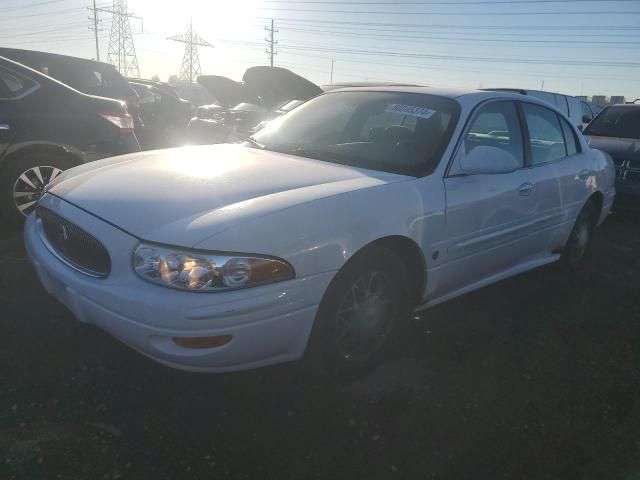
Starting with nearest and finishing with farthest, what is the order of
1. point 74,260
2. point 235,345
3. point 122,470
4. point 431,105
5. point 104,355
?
1. point 122,470
2. point 235,345
3. point 74,260
4. point 104,355
5. point 431,105

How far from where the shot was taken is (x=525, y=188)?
11.3 feet

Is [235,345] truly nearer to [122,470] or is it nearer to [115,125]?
[122,470]

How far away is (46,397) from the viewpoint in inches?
92.9

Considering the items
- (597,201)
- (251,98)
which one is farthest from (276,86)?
(597,201)

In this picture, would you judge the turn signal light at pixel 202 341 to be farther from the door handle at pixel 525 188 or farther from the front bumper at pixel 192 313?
the door handle at pixel 525 188

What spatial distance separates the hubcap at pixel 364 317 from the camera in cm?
257

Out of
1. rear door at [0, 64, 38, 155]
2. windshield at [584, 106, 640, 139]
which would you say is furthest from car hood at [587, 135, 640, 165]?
rear door at [0, 64, 38, 155]

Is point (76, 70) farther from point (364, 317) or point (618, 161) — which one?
point (618, 161)

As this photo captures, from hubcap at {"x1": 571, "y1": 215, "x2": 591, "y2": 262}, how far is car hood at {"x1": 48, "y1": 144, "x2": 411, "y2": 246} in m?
2.51

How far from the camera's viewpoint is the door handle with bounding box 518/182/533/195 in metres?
3.40

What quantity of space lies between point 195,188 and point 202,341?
78 centimetres

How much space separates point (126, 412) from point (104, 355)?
1.68 feet

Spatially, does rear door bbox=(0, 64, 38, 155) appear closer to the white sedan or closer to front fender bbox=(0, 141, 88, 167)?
front fender bbox=(0, 141, 88, 167)

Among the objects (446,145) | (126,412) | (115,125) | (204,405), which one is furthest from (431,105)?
(115,125)
